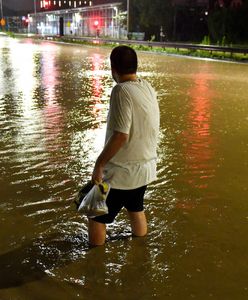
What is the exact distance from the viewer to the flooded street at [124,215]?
370 cm

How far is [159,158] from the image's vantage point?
23.7ft

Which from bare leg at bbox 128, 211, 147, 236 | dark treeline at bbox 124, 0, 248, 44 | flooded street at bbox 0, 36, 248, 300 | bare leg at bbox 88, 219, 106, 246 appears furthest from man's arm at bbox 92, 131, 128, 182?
dark treeline at bbox 124, 0, 248, 44

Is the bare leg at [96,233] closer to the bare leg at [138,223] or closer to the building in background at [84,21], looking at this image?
the bare leg at [138,223]

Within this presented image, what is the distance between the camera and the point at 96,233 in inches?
164

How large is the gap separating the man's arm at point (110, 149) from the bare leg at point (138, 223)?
71cm

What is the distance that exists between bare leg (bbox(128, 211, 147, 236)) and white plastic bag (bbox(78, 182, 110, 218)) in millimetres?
570

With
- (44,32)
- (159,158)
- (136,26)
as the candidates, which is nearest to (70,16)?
(44,32)

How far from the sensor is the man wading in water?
3553mm

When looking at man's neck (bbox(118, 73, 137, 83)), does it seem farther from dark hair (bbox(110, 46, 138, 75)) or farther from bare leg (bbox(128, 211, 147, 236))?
bare leg (bbox(128, 211, 147, 236))

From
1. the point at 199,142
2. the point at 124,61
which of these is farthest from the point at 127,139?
the point at 199,142

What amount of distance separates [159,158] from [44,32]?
88.1 meters

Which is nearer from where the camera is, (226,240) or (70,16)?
(226,240)

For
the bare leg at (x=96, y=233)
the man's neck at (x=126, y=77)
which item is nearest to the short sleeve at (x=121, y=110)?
the man's neck at (x=126, y=77)

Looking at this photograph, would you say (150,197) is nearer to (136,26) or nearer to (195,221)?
(195,221)
